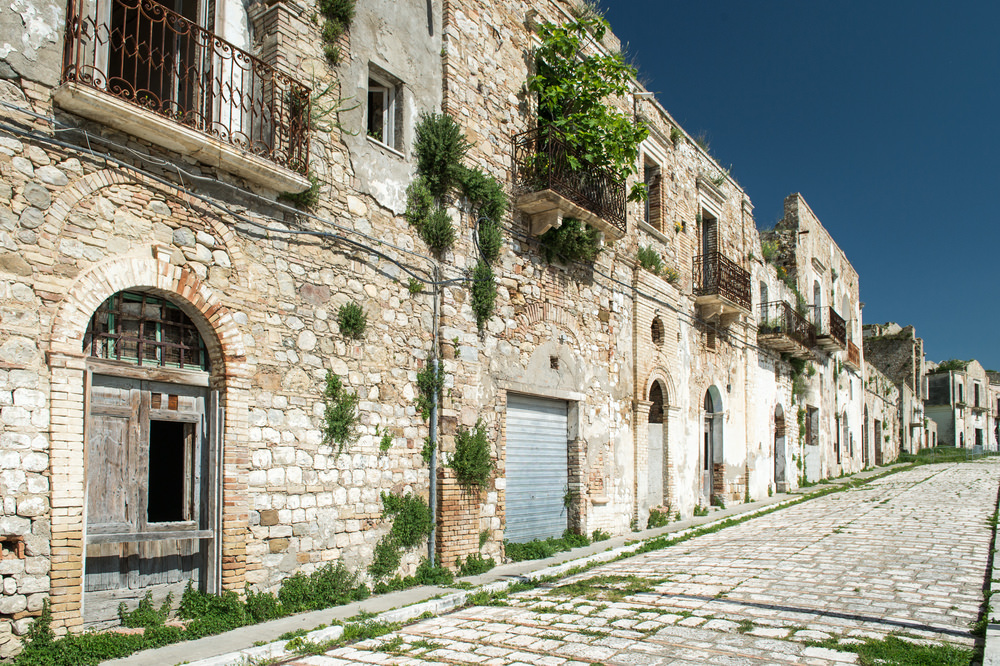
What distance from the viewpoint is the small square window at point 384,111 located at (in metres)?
10.1

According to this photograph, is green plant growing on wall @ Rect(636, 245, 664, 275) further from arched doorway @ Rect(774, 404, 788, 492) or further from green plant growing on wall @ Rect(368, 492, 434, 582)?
arched doorway @ Rect(774, 404, 788, 492)

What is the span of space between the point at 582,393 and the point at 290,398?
6.49 meters

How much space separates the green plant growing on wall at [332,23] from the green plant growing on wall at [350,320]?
2.94m

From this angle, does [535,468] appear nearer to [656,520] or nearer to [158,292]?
[656,520]

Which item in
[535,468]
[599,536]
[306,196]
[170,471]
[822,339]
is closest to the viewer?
[170,471]

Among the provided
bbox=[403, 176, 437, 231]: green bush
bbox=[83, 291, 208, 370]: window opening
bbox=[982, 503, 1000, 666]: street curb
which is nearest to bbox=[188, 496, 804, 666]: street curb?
bbox=[83, 291, 208, 370]: window opening

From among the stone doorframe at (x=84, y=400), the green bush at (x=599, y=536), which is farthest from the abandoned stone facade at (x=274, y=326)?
the green bush at (x=599, y=536)

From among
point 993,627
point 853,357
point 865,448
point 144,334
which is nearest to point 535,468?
point 144,334

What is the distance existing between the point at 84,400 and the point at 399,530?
13.6 ft

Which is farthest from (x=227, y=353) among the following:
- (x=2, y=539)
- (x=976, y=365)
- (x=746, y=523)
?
(x=976, y=365)

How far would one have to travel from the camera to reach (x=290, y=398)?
8164 mm

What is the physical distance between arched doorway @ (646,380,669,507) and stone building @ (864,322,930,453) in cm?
3594

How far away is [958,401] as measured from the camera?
59.8 metres

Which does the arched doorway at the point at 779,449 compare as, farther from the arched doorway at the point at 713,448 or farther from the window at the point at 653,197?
the window at the point at 653,197
